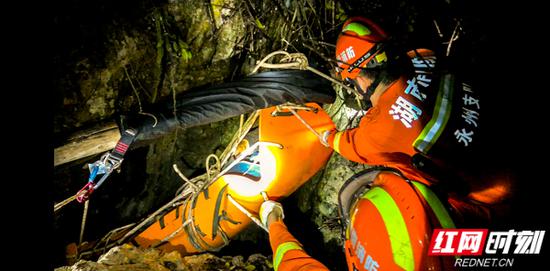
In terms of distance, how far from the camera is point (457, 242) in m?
1.70

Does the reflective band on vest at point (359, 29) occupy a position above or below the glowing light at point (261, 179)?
above

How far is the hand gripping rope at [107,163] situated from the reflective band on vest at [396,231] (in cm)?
194

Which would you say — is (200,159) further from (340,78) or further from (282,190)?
(340,78)

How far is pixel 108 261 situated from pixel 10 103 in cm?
184

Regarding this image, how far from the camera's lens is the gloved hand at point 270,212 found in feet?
9.48

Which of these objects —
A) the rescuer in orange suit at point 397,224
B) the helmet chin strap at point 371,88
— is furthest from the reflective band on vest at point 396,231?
the helmet chin strap at point 371,88

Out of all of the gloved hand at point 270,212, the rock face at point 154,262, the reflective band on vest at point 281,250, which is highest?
the reflective band on vest at point 281,250

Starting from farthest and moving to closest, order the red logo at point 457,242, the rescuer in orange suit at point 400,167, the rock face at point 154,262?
1. the rock face at point 154,262
2. the rescuer in orange suit at point 400,167
3. the red logo at point 457,242

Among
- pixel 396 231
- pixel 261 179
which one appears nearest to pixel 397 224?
pixel 396 231

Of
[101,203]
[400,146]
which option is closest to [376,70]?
[400,146]

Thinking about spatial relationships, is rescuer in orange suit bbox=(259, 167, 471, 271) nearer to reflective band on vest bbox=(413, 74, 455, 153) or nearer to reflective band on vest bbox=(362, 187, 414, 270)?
reflective band on vest bbox=(362, 187, 414, 270)

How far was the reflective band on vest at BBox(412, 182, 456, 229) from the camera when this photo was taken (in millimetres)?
1599

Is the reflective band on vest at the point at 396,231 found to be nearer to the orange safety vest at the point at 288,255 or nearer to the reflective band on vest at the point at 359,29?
the orange safety vest at the point at 288,255

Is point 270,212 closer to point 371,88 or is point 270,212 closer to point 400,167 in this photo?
point 400,167
